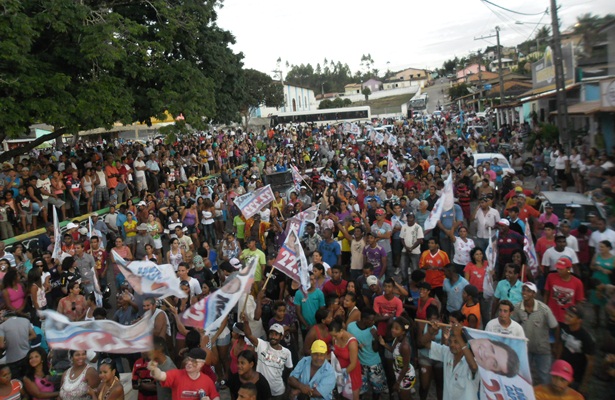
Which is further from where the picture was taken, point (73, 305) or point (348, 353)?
point (73, 305)

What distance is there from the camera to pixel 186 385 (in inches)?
196

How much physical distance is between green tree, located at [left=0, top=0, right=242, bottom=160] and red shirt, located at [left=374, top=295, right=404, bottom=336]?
1167 cm

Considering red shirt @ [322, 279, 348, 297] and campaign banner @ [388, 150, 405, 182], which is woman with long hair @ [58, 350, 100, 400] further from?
campaign banner @ [388, 150, 405, 182]

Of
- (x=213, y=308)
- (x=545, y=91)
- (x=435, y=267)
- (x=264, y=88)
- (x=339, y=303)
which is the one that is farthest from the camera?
(x=264, y=88)

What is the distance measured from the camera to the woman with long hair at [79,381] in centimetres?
542

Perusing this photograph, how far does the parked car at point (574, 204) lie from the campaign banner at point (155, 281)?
7242 millimetres

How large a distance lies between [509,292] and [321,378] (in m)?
2.74

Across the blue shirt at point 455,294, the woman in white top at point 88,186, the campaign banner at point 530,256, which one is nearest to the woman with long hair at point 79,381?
the blue shirt at point 455,294

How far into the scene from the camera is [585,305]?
8.34 meters

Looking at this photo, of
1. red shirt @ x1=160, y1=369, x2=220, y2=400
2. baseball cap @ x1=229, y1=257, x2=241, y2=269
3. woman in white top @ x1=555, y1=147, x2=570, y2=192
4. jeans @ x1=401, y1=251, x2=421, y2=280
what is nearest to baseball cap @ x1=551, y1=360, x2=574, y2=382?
red shirt @ x1=160, y1=369, x2=220, y2=400

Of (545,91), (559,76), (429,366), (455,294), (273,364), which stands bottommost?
(429,366)

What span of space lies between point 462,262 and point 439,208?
1532 mm

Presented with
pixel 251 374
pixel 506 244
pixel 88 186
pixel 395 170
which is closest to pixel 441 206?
pixel 506 244

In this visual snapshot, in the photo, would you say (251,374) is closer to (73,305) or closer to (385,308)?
(385,308)
